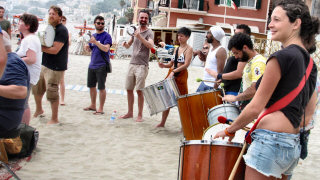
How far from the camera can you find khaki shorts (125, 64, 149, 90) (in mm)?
6598

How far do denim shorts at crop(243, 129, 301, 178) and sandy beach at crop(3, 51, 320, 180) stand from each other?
214 centimetres

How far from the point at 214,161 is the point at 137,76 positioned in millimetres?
4371

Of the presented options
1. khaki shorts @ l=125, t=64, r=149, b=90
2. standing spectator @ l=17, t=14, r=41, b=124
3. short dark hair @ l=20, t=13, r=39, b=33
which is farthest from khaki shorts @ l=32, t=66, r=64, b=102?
khaki shorts @ l=125, t=64, r=149, b=90

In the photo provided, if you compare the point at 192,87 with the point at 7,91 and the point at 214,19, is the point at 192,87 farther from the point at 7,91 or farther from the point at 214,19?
the point at 214,19

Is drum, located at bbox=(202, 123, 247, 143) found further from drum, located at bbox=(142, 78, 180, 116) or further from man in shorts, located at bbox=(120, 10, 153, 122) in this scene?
man in shorts, located at bbox=(120, 10, 153, 122)

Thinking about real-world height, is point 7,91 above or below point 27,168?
above

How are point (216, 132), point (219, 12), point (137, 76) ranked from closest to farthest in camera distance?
point (216, 132) → point (137, 76) → point (219, 12)

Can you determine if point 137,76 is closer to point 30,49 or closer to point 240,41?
point 30,49

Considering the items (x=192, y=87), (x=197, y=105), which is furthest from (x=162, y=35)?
(x=197, y=105)

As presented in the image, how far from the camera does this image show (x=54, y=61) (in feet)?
19.4

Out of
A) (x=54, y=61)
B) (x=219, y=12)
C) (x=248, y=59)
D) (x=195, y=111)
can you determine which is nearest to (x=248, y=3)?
(x=219, y=12)

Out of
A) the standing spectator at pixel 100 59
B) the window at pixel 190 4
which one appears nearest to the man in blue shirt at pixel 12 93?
the standing spectator at pixel 100 59

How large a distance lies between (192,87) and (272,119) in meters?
10.3

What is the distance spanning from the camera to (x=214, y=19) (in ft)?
105
